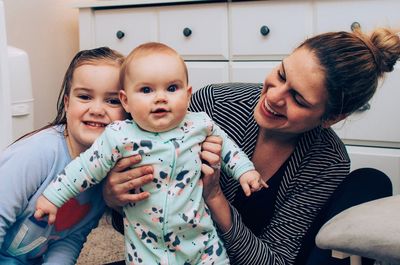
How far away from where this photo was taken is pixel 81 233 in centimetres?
116

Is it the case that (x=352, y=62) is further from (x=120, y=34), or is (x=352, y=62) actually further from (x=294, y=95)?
(x=120, y=34)

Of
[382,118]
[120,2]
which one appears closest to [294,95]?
[382,118]

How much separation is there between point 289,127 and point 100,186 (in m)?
0.38

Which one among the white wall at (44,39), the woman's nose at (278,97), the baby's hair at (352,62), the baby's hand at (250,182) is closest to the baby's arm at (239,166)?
the baby's hand at (250,182)

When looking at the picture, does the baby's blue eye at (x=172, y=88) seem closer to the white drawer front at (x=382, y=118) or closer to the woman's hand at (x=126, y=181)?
the woman's hand at (x=126, y=181)

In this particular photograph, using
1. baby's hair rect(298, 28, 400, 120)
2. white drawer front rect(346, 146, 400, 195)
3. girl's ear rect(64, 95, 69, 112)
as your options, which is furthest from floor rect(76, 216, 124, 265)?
baby's hair rect(298, 28, 400, 120)

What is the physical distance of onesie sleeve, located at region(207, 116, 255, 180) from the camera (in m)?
1.03

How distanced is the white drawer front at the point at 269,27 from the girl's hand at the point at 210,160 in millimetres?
896

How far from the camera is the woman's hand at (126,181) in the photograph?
38.2 inches

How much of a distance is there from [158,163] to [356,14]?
1.02 metres

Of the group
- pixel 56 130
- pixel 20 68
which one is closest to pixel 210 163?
pixel 56 130

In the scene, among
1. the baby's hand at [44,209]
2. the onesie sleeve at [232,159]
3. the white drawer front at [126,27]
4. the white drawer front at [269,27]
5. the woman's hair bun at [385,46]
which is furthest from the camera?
the white drawer front at [126,27]

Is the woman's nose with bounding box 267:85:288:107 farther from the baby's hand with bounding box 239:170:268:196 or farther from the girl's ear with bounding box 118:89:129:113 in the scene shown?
the girl's ear with bounding box 118:89:129:113

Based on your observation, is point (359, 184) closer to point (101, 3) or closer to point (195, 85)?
point (195, 85)
